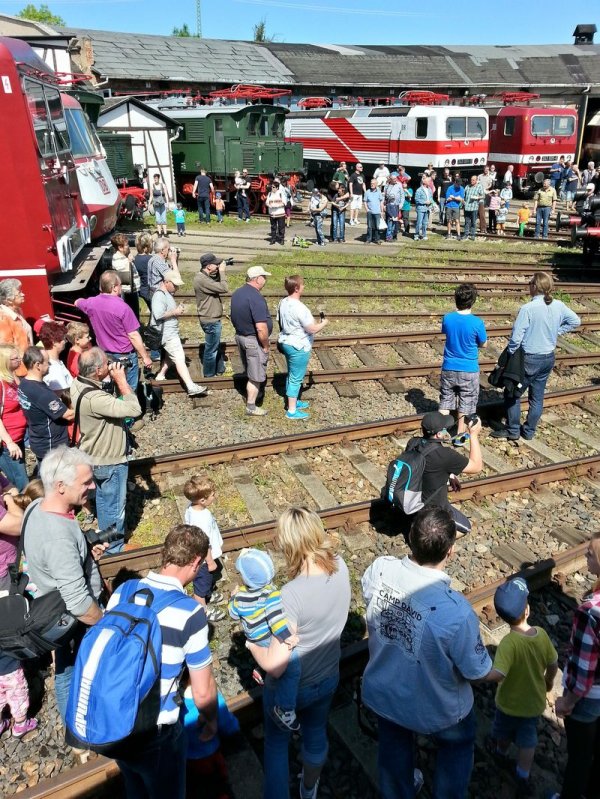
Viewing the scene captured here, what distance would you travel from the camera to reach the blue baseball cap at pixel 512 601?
2939 millimetres

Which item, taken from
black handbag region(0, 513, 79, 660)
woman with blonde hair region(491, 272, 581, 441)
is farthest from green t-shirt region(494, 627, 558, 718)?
woman with blonde hair region(491, 272, 581, 441)

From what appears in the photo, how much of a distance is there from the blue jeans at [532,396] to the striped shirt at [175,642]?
4.98 m

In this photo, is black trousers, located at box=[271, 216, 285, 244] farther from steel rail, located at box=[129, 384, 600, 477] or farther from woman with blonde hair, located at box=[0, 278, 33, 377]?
woman with blonde hair, located at box=[0, 278, 33, 377]

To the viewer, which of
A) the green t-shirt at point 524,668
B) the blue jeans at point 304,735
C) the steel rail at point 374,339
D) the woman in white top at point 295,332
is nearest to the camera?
the blue jeans at point 304,735

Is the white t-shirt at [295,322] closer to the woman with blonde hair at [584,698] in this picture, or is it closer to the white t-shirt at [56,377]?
the white t-shirt at [56,377]

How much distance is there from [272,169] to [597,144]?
11950 mm

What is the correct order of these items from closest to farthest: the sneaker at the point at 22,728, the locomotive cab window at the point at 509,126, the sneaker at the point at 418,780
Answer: the sneaker at the point at 418,780
the sneaker at the point at 22,728
the locomotive cab window at the point at 509,126

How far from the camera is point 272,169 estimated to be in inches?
918

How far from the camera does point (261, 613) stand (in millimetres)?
2631

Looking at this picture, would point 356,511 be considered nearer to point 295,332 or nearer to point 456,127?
point 295,332

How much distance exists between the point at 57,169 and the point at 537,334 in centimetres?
566

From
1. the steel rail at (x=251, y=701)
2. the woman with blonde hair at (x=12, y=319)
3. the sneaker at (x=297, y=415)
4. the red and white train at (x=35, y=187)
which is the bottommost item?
the steel rail at (x=251, y=701)

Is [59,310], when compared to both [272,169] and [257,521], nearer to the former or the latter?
[257,521]

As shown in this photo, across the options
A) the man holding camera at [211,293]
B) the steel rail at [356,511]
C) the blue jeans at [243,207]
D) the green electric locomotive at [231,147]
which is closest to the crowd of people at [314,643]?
the steel rail at [356,511]
